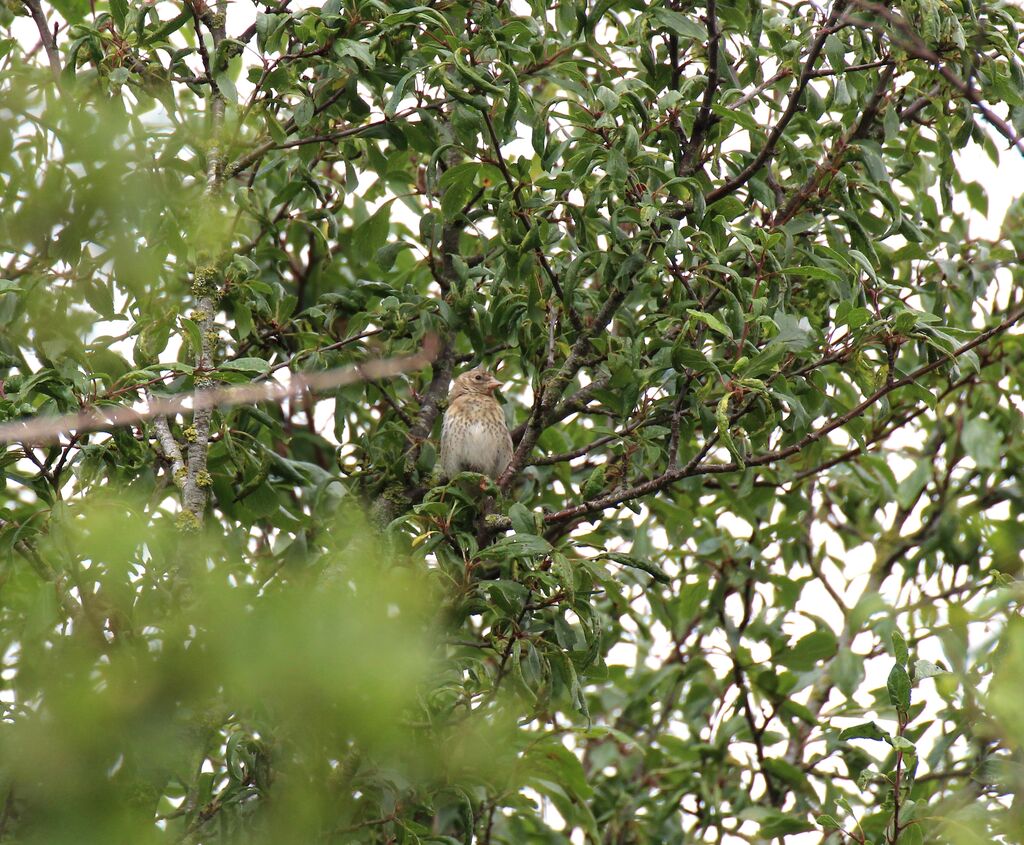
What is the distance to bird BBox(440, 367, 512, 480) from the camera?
7.61 m

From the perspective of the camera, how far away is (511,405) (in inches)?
305

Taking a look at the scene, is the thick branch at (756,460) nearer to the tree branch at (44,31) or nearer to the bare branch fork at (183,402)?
the bare branch fork at (183,402)

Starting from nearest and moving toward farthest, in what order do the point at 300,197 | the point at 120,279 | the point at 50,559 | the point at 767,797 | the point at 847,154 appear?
1. the point at 120,279
2. the point at 50,559
3. the point at 847,154
4. the point at 300,197
5. the point at 767,797

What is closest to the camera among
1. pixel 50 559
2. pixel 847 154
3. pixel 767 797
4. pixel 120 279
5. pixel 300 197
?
pixel 120 279

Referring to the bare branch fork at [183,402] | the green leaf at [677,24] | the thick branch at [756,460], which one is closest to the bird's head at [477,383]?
the thick branch at [756,460]

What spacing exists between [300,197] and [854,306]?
2692 millimetres

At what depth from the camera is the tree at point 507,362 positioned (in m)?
3.67

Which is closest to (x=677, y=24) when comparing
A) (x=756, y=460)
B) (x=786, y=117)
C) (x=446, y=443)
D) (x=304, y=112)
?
(x=786, y=117)

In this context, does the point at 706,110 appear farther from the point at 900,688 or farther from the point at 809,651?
the point at 809,651

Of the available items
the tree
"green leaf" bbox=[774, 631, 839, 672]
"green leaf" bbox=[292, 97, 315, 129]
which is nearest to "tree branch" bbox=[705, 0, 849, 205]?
the tree

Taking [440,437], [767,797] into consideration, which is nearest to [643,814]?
[767,797]

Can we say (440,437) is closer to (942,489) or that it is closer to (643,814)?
(643,814)

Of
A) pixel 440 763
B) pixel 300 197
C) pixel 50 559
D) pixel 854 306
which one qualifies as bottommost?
pixel 440 763

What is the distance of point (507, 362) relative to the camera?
723 centimetres
